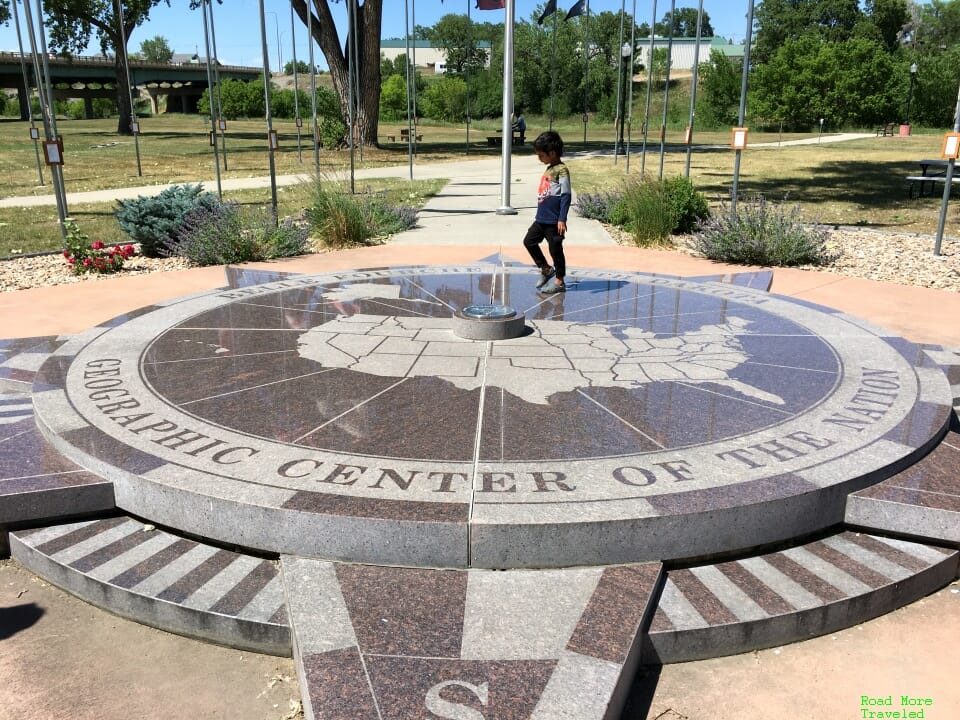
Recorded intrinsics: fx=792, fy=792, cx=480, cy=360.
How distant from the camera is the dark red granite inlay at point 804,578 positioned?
3331mm

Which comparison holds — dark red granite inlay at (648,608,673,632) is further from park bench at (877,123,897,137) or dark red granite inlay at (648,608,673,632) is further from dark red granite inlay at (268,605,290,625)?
park bench at (877,123,897,137)

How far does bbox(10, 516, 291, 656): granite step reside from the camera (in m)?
3.19

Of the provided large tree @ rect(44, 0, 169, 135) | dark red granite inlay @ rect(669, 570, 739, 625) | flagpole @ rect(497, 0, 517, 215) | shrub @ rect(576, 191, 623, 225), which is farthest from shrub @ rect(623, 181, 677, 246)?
large tree @ rect(44, 0, 169, 135)

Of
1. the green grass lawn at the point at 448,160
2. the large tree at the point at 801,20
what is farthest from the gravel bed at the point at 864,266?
the large tree at the point at 801,20

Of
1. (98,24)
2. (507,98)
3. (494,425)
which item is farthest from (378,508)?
(98,24)

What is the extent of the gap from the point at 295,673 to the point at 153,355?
11.1 feet

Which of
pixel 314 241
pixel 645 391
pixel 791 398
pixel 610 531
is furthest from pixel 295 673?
pixel 314 241

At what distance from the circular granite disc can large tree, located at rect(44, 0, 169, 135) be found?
4112cm

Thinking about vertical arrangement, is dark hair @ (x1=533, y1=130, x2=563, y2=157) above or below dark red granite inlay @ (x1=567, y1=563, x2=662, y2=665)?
above

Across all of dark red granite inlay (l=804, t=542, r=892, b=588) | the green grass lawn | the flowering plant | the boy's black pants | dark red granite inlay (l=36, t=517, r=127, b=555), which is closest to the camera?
dark red granite inlay (l=804, t=542, r=892, b=588)

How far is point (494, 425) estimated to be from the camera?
4.48m

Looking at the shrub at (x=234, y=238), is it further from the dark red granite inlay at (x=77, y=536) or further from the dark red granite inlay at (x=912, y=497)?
the dark red granite inlay at (x=912, y=497)

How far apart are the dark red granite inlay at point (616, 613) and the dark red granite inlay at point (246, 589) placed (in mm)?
1341

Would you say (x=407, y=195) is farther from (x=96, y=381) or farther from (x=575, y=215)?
(x=96, y=381)
